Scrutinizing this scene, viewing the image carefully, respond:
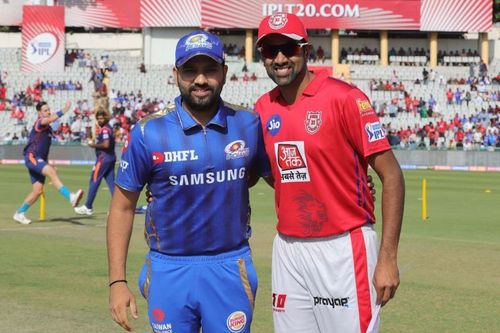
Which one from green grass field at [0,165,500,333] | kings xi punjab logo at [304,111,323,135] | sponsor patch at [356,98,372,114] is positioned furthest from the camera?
green grass field at [0,165,500,333]

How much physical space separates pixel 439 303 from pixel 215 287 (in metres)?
6.00

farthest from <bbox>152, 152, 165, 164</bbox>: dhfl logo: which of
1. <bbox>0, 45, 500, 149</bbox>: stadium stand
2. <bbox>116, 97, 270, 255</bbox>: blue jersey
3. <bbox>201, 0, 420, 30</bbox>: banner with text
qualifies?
<bbox>201, 0, 420, 30</bbox>: banner with text

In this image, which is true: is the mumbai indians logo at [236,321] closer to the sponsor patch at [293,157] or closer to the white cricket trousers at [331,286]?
the white cricket trousers at [331,286]

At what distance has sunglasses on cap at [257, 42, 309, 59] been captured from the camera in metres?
Answer: 6.04

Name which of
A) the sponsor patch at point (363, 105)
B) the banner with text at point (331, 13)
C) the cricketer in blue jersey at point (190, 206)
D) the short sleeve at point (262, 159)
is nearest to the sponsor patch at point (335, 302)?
the cricketer in blue jersey at point (190, 206)

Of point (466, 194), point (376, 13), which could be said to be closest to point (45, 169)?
point (466, 194)

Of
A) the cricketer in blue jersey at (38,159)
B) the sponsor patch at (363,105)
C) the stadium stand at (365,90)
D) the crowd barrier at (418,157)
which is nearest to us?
the sponsor patch at (363,105)

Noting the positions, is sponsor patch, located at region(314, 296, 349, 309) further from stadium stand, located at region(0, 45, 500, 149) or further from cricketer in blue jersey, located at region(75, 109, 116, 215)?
stadium stand, located at region(0, 45, 500, 149)

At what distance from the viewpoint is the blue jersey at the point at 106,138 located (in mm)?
19672

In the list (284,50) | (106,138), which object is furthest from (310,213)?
(106,138)

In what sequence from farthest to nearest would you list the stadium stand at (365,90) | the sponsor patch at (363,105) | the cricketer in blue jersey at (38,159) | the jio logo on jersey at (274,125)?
1. the stadium stand at (365,90)
2. the cricketer in blue jersey at (38,159)
3. the jio logo on jersey at (274,125)
4. the sponsor patch at (363,105)

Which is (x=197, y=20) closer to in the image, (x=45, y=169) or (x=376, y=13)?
(x=376, y=13)

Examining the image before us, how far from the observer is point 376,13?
66812mm

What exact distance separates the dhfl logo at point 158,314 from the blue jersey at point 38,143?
13.6 metres
